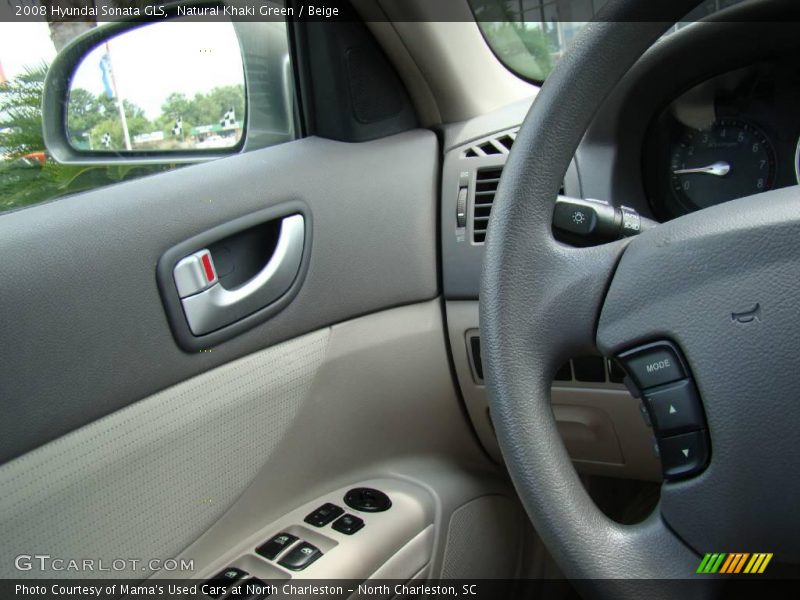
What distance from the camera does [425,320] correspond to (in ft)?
5.20

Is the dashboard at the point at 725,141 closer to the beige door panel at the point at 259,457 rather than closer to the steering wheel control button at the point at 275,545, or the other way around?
the beige door panel at the point at 259,457

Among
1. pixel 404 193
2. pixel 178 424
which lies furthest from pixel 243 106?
pixel 178 424

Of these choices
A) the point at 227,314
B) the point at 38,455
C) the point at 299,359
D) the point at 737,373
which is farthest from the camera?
the point at 299,359

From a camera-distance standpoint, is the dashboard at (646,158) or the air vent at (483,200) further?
the air vent at (483,200)

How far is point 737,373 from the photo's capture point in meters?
0.82

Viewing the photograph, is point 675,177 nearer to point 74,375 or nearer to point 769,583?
point 769,583

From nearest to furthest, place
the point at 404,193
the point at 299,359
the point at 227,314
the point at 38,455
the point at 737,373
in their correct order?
the point at 737,373, the point at 38,455, the point at 227,314, the point at 299,359, the point at 404,193

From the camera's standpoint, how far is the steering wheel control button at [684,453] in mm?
845

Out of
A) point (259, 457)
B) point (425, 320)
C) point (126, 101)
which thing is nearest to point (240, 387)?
point (259, 457)

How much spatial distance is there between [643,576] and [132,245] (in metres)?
0.84

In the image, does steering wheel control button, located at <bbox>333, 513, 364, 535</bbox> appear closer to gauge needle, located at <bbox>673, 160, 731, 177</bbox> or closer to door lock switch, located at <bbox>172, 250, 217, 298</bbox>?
door lock switch, located at <bbox>172, 250, 217, 298</bbox>

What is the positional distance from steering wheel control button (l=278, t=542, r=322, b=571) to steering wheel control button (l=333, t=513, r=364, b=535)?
0.21ft

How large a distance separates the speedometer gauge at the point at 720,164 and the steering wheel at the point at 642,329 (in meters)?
0.53
